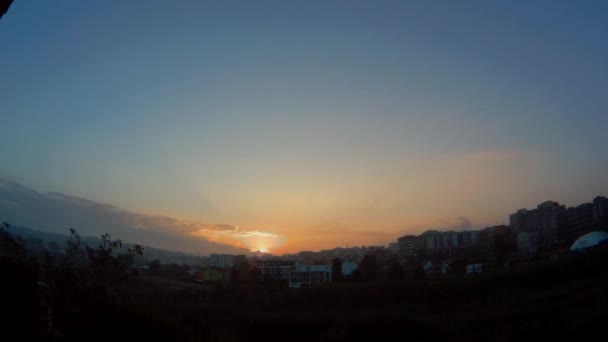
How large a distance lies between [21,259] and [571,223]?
307ft

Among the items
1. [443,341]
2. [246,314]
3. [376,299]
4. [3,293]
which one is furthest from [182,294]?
[3,293]

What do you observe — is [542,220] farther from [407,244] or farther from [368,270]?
[368,270]

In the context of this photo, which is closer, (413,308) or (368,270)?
(413,308)

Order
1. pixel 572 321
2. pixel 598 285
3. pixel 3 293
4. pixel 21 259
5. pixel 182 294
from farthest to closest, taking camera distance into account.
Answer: pixel 182 294 → pixel 598 285 → pixel 572 321 → pixel 21 259 → pixel 3 293

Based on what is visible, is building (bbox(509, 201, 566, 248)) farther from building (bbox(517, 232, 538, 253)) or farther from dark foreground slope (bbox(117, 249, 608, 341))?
dark foreground slope (bbox(117, 249, 608, 341))

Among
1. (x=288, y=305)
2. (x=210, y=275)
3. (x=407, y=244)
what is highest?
(x=407, y=244)

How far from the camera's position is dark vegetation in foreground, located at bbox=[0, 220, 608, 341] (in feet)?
18.8

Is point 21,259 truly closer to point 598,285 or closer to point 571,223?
point 598,285

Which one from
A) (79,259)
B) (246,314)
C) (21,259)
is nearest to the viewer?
(21,259)

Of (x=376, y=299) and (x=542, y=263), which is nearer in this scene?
(x=376, y=299)

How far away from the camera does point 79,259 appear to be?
669 cm

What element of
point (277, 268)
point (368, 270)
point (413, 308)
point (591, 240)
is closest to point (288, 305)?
point (413, 308)

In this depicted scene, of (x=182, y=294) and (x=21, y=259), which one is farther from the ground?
(x=21, y=259)

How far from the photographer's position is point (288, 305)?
108 ft
